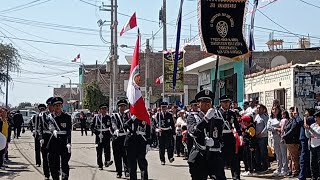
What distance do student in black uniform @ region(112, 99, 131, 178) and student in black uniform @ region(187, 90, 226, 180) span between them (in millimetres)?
5327

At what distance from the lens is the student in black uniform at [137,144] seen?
14312mm

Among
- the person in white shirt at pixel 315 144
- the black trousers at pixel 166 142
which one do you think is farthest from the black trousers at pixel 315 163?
the black trousers at pixel 166 142

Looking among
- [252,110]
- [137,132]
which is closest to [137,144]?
[137,132]

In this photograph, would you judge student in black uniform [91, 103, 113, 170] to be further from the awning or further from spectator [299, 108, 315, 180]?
the awning

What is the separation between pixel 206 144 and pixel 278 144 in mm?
6676

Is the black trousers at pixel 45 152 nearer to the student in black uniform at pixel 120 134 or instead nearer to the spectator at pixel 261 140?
the student in black uniform at pixel 120 134

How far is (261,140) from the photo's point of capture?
682 inches

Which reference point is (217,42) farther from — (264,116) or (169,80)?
(169,80)

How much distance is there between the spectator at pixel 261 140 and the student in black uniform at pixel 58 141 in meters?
5.71

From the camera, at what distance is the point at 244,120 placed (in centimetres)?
1705

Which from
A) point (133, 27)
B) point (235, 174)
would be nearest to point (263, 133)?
point (235, 174)

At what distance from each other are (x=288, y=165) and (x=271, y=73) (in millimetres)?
7647

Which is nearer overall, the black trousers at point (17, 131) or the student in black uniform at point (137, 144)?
the student in black uniform at point (137, 144)

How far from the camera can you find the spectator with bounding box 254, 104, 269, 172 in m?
17.2
